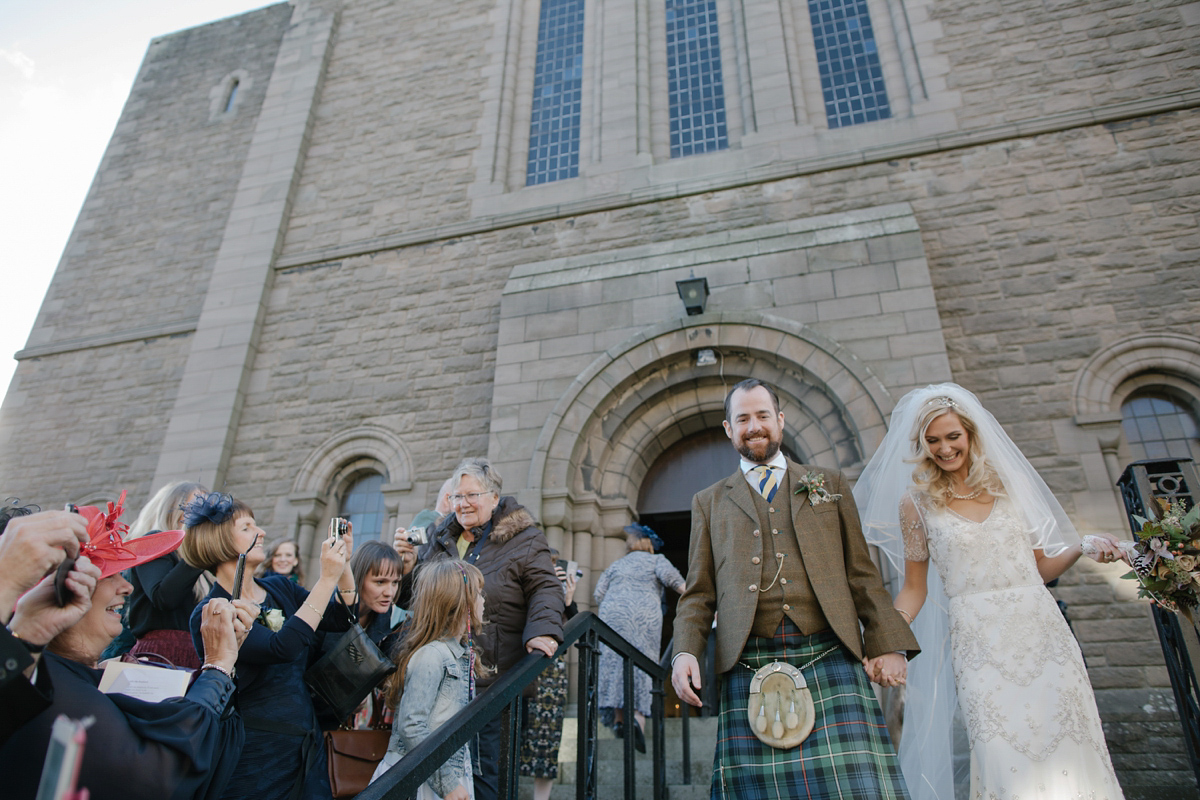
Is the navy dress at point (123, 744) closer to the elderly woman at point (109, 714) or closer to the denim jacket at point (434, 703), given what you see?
the elderly woman at point (109, 714)

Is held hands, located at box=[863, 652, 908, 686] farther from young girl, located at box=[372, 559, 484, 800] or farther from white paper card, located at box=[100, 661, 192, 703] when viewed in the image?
white paper card, located at box=[100, 661, 192, 703]

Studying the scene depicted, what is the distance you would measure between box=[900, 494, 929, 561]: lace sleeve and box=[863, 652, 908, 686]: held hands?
737mm

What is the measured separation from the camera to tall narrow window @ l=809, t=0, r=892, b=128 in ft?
29.8

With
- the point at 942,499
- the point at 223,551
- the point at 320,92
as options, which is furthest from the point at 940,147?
the point at 320,92

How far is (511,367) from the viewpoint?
7.77m

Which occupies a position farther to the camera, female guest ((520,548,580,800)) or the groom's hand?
female guest ((520,548,580,800))

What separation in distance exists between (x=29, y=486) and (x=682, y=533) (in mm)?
8889

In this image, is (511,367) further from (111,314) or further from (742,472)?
(111,314)

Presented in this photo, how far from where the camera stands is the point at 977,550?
119 inches

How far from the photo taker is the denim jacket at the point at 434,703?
270 centimetres

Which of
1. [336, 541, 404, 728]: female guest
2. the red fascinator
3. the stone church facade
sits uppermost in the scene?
the stone church facade

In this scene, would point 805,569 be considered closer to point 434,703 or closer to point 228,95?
point 434,703

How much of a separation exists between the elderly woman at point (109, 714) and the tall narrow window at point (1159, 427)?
7.42 meters

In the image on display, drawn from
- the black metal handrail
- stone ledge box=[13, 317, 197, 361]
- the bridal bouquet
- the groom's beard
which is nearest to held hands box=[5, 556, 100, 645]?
the black metal handrail
